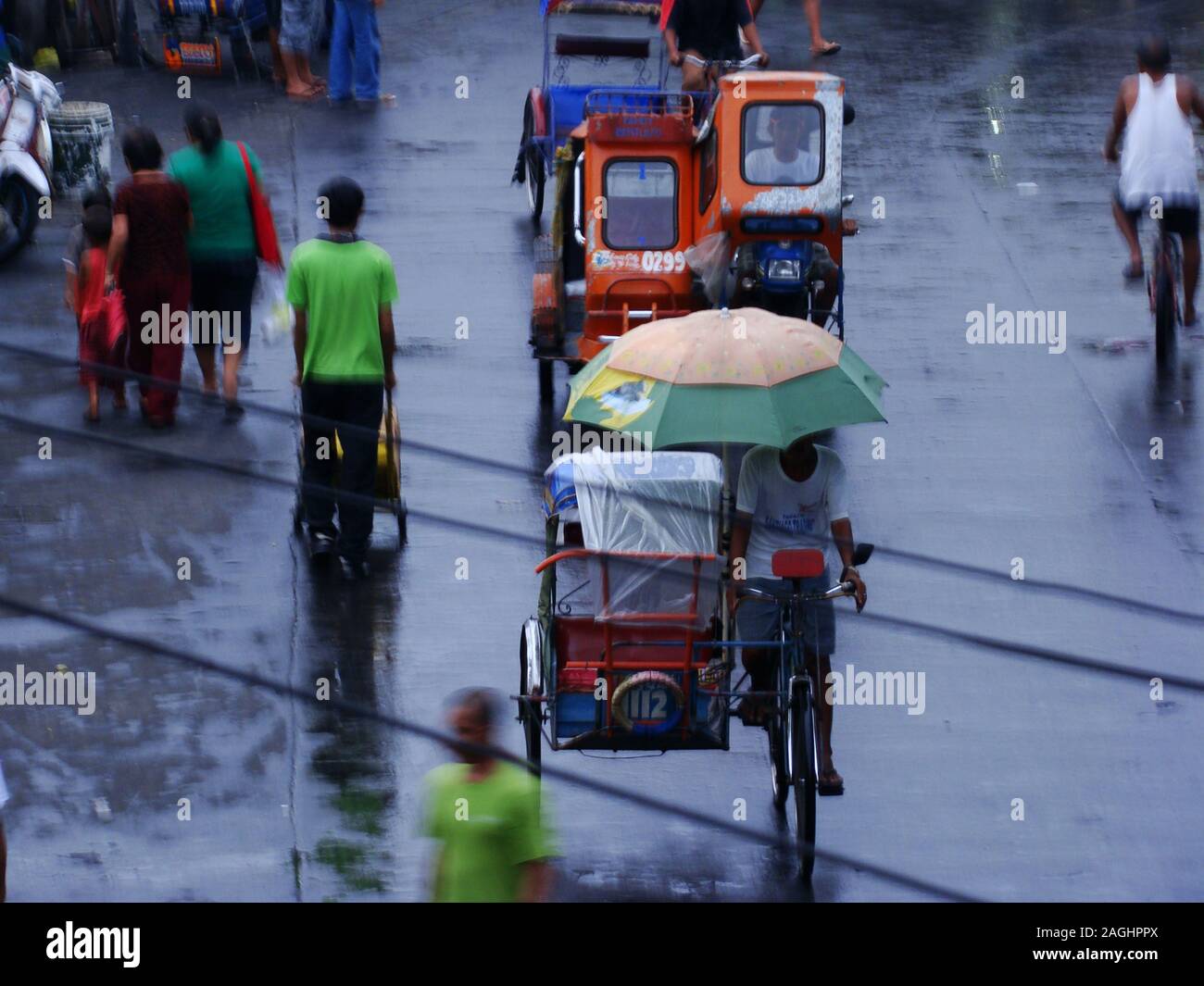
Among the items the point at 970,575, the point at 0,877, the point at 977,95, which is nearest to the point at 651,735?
the point at 0,877

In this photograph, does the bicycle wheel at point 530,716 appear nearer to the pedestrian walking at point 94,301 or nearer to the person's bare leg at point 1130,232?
the pedestrian walking at point 94,301

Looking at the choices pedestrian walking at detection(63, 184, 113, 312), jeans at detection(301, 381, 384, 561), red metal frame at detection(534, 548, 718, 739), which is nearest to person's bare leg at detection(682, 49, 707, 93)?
pedestrian walking at detection(63, 184, 113, 312)

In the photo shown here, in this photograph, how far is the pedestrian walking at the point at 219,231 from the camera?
38.9 feet

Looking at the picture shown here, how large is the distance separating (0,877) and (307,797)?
1.85m

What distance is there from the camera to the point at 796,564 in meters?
7.94

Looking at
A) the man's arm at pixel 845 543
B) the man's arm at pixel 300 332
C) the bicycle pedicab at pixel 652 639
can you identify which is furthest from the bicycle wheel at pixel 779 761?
the man's arm at pixel 300 332

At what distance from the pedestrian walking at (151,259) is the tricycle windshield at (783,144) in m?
3.35

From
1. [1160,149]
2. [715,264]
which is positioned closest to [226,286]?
[715,264]

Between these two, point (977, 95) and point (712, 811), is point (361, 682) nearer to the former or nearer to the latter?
point (712, 811)

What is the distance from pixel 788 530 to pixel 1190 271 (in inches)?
237

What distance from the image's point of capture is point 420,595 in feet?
34.4

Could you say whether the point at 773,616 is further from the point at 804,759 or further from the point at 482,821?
the point at 482,821

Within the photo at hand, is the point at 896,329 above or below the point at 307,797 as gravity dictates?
above

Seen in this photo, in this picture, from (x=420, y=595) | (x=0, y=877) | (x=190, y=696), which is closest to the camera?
(x=0, y=877)
